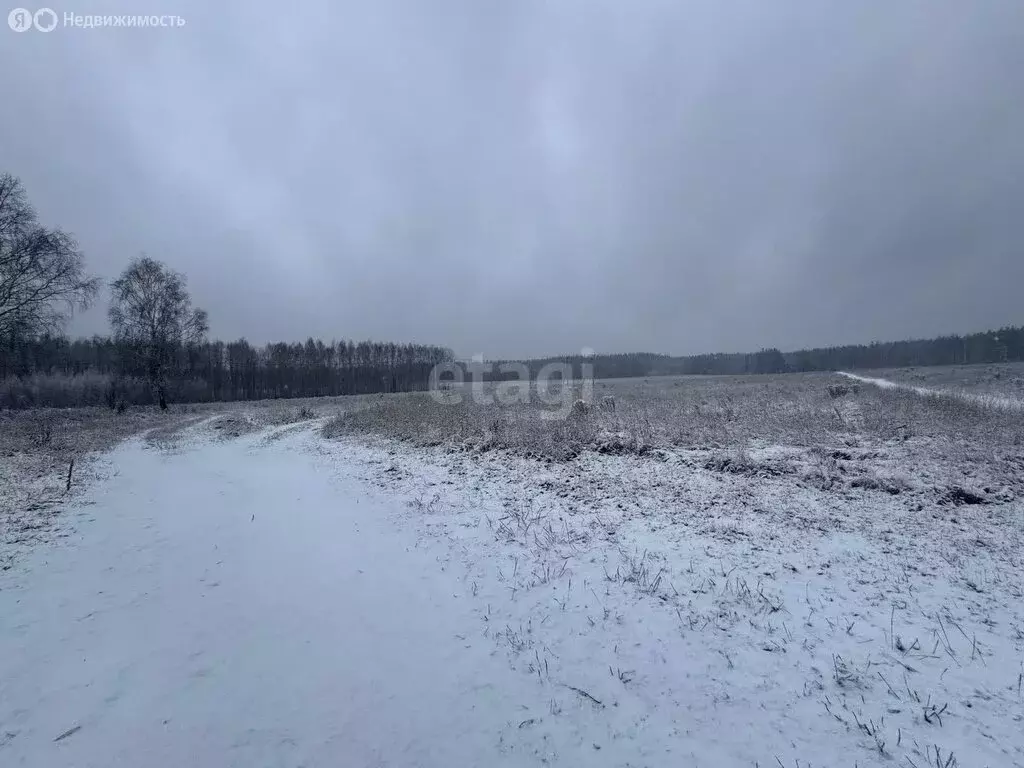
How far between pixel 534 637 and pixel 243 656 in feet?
12.0

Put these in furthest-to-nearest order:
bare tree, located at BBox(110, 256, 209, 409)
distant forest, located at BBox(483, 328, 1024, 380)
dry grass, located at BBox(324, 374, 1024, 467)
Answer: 1. distant forest, located at BBox(483, 328, 1024, 380)
2. bare tree, located at BBox(110, 256, 209, 409)
3. dry grass, located at BBox(324, 374, 1024, 467)

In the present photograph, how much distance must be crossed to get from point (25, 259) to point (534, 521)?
1216 inches

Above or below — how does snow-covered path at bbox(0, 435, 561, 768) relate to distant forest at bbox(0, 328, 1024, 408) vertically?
below

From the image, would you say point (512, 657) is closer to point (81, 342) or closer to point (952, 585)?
point (952, 585)

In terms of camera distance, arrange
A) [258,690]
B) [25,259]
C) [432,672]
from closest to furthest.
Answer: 1. [258,690]
2. [432,672]
3. [25,259]

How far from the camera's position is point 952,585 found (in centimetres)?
588

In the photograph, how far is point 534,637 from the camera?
5465 mm

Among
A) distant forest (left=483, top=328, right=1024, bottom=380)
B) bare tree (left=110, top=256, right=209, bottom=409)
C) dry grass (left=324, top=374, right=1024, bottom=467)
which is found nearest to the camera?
dry grass (left=324, top=374, right=1024, bottom=467)

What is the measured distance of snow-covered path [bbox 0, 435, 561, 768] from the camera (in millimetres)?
3912

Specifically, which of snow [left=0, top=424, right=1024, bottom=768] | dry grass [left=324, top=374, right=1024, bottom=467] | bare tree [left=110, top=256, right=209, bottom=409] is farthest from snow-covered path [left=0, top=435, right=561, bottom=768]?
bare tree [left=110, top=256, right=209, bottom=409]

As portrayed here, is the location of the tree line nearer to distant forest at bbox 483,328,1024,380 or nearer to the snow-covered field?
the snow-covered field

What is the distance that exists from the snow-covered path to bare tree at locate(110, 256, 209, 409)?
3471cm

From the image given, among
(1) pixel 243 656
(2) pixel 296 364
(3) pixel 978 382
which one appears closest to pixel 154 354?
(1) pixel 243 656

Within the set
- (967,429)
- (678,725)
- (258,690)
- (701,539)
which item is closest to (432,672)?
(258,690)
